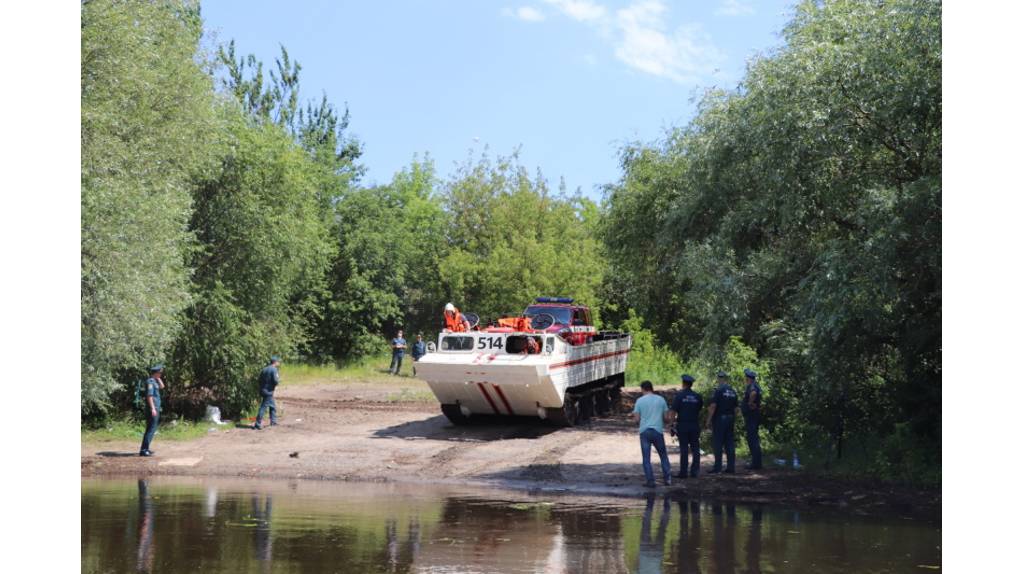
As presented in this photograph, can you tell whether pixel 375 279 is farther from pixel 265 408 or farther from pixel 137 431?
pixel 137 431

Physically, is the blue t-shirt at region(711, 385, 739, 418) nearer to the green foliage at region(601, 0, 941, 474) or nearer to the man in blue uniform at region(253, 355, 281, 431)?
the green foliage at region(601, 0, 941, 474)

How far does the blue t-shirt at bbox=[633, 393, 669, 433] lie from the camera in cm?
1625

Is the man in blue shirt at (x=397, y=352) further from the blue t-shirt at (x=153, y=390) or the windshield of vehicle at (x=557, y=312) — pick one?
the blue t-shirt at (x=153, y=390)

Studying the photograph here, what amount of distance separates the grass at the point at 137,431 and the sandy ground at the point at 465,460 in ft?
1.62

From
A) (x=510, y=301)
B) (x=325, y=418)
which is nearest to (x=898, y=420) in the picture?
(x=325, y=418)

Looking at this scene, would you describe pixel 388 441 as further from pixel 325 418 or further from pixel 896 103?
pixel 896 103

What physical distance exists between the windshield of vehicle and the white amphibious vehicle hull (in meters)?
1.52

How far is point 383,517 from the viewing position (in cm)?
1295

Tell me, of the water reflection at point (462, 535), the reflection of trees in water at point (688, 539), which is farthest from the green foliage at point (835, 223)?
the water reflection at point (462, 535)

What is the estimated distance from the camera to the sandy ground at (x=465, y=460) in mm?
15672

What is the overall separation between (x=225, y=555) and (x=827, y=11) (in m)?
14.2

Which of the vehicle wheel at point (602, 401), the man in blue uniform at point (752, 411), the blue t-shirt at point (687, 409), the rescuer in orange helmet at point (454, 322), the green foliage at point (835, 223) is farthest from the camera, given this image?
the vehicle wheel at point (602, 401)

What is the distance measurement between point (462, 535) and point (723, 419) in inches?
265

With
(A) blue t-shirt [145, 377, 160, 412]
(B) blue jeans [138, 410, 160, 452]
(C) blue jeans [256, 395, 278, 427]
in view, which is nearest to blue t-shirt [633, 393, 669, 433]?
(B) blue jeans [138, 410, 160, 452]
